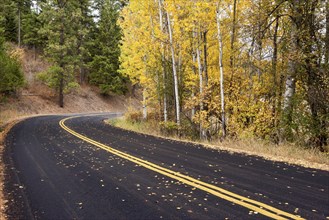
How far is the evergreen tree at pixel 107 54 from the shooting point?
45.5 meters

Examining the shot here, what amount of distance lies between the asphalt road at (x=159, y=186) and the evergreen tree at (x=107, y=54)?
36.2 m

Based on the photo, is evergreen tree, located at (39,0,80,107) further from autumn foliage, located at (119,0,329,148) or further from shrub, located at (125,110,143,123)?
autumn foliage, located at (119,0,329,148)

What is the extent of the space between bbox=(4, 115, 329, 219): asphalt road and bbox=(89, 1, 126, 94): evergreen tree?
36178 millimetres

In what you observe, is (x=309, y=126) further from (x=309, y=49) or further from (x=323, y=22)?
(x=323, y=22)

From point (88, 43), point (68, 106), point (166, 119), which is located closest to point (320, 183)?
point (166, 119)

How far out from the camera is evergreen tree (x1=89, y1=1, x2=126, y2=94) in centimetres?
4547

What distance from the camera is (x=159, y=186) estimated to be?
6484 millimetres

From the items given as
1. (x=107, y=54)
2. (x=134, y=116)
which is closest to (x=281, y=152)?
(x=134, y=116)

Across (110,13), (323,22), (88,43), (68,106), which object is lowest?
(68,106)

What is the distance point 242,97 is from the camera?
13.7 metres

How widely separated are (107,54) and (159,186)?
4193 cm

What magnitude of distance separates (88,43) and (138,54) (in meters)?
28.9

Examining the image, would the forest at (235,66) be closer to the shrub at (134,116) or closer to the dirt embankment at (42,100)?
the shrub at (134,116)

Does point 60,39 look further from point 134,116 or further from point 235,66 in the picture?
point 235,66
